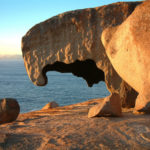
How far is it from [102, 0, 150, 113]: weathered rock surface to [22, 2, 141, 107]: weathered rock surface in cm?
77

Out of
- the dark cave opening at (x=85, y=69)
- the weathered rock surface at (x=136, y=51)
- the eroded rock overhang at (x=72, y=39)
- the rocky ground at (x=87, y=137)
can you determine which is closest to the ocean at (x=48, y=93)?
the dark cave opening at (x=85, y=69)

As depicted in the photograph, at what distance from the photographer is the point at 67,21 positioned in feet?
22.5

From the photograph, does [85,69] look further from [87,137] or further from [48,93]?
[48,93]

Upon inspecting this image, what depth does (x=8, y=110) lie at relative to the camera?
651 cm

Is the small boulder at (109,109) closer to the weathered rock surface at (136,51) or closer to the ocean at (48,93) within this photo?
the weathered rock surface at (136,51)

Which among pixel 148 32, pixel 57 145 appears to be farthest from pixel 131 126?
pixel 148 32

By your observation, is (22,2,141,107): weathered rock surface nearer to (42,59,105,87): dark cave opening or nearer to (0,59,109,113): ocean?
(42,59,105,87): dark cave opening

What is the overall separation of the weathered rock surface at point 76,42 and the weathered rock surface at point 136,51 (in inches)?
30.4

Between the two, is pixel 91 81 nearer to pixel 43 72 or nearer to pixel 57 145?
pixel 43 72

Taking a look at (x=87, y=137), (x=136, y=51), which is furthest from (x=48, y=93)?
(x=87, y=137)

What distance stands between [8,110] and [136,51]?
335cm

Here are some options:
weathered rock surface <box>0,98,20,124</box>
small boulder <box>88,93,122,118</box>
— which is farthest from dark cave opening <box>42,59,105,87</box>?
small boulder <box>88,93,122,118</box>

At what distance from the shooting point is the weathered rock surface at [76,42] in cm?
672

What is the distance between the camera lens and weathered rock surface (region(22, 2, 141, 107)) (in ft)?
22.0
